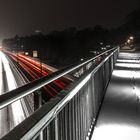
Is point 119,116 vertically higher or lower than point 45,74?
higher

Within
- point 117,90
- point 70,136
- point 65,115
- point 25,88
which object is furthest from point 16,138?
point 117,90

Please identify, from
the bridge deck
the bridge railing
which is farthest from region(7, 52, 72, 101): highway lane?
the bridge railing

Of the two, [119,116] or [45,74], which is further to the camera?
[45,74]

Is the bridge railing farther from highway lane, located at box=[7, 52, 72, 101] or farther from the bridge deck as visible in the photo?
highway lane, located at box=[7, 52, 72, 101]

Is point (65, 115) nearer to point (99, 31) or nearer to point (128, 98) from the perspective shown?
point (128, 98)

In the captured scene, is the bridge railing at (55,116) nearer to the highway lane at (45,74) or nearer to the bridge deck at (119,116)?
the bridge deck at (119,116)

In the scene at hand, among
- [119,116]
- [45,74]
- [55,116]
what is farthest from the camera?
[45,74]

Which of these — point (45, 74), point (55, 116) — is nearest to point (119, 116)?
point (55, 116)

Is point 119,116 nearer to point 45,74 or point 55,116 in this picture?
point 55,116

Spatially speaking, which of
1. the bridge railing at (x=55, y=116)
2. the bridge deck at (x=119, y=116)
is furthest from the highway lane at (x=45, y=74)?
the bridge railing at (x=55, y=116)

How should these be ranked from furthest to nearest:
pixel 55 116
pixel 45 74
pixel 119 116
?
pixel 45 74 → pixel 119 116 → pixel 55 116

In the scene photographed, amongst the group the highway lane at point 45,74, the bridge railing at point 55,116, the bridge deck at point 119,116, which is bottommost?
the highway lane at point 45,74

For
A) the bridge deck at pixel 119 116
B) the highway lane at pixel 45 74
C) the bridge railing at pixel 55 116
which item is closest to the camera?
the bridge railing at pixel 55 116

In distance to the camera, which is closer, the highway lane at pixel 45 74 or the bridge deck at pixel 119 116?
the bridge deck at pixel 119 116
